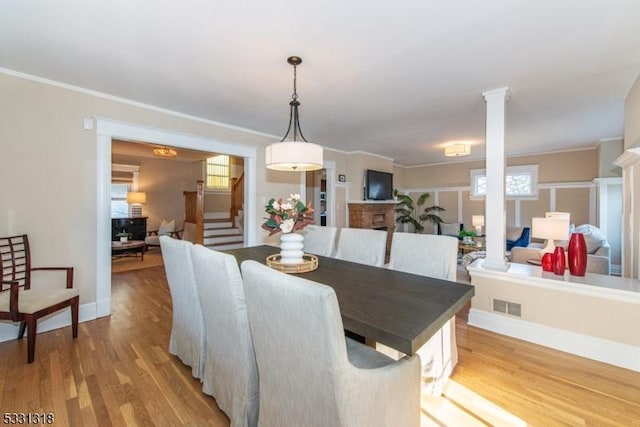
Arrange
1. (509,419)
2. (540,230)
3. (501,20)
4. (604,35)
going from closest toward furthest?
(509,419) → (501,20) → (604,35) → (540,230)

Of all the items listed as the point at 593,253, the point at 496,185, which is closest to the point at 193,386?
the point at 496,185

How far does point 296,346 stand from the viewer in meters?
1.01

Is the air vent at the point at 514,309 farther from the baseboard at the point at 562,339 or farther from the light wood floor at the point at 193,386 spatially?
the light wood floor at the point at 193,386

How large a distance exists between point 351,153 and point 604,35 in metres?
4.34

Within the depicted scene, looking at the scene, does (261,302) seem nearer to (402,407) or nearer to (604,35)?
(402,407)

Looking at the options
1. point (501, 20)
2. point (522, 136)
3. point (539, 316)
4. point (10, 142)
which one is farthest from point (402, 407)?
point (522, 136)

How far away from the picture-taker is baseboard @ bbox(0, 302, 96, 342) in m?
2.42

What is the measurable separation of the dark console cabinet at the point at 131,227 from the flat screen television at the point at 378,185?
5245 millimetres

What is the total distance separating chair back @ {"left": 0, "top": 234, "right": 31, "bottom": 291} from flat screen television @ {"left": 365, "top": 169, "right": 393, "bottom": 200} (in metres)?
5.14

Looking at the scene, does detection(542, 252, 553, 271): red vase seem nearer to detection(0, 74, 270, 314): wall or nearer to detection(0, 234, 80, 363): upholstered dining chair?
detection(0, 234, 80, 363): upholstered dining chair

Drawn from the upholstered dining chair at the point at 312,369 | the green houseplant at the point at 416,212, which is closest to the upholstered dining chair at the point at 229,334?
the upholstered dining chair at the point at 312,369

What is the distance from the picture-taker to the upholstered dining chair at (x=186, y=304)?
1789mm

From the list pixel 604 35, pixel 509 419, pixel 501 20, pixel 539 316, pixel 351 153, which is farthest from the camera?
pixel 351 153

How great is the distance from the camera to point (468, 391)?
5.95 feet
